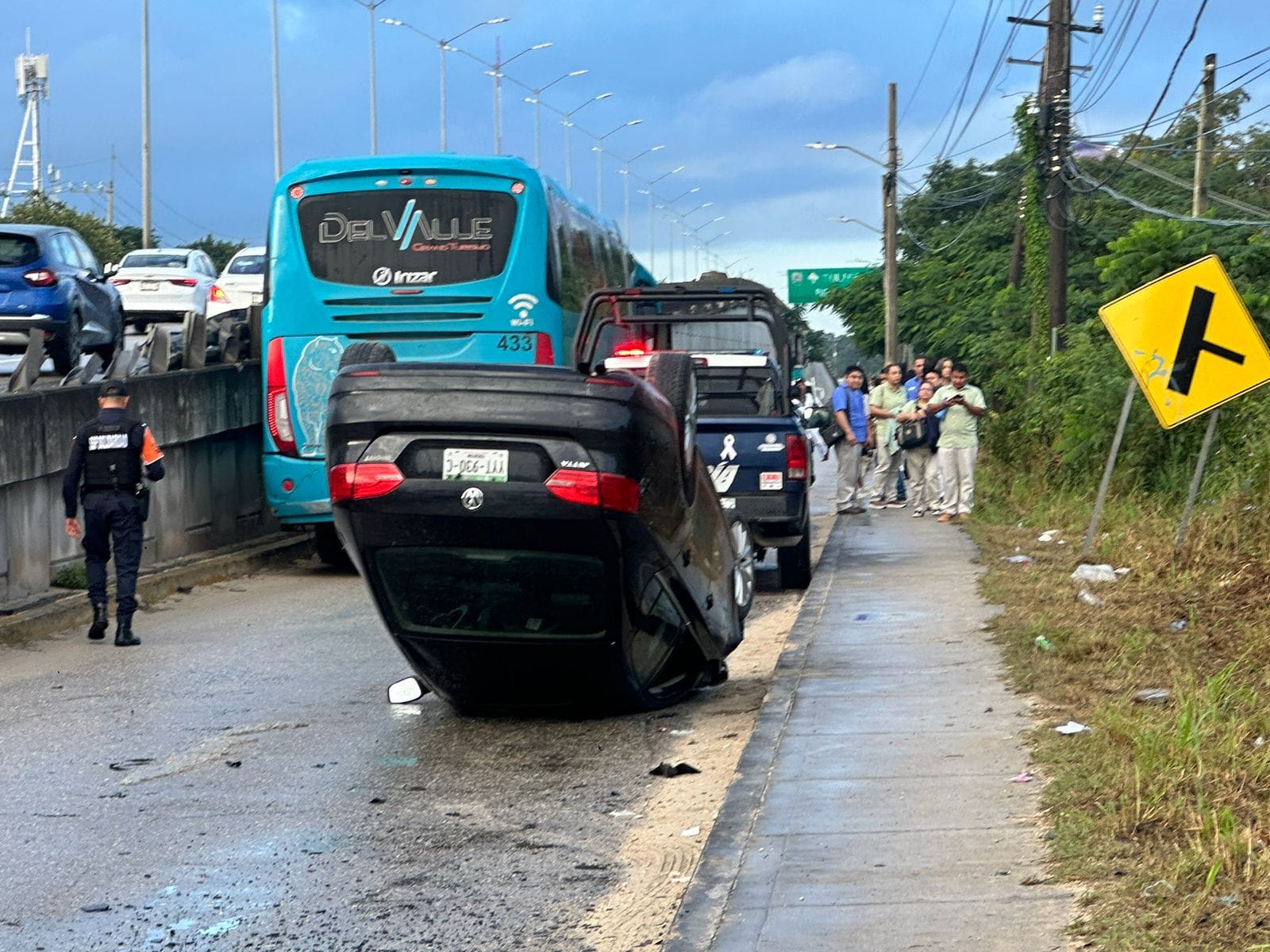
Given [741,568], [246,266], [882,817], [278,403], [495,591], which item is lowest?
[882,817]

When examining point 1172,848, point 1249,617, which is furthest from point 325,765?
point 1249,617

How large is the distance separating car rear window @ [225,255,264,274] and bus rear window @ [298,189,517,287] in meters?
22.5

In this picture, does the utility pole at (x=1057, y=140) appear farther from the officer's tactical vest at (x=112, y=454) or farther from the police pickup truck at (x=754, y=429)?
the officer's tactical vest at (x=112, y=454)

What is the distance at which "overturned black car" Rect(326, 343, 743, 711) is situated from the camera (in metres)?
8.17

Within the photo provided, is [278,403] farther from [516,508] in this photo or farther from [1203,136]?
[1203,136]

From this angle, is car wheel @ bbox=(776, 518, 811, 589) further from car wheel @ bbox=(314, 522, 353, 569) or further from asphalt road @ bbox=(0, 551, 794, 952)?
asphalt road @ bbox=(0, 551, 794, 952)

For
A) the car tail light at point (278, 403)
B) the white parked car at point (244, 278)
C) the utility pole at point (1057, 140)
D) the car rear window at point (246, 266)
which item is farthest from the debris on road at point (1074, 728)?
the car rear window at point (246, 266)

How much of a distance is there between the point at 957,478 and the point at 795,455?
5.79 metres

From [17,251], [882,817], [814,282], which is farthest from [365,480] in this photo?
[814,282]

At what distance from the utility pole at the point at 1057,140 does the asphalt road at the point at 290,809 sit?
61.5 feet

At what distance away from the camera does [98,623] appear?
13.0 m

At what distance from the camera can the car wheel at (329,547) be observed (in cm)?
1789

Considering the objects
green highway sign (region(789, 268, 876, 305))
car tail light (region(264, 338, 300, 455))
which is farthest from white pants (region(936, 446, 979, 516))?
green highway sign (region(789, 268, 876, 305))

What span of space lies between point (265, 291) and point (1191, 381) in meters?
8.52
